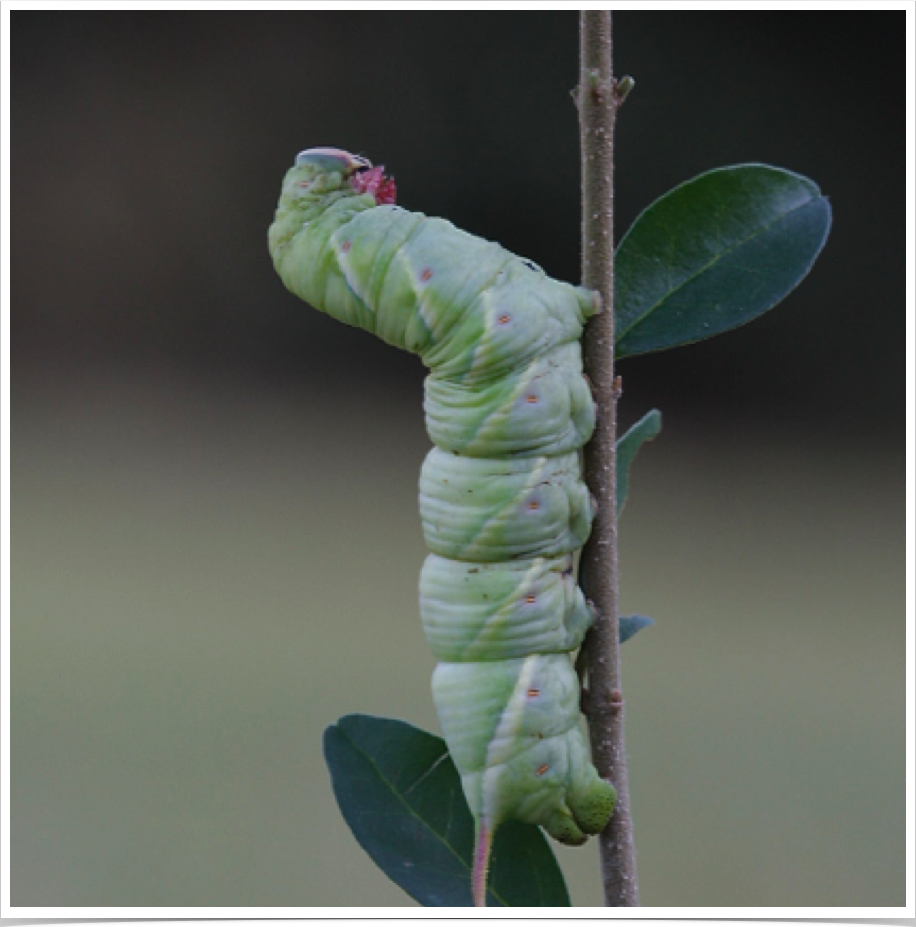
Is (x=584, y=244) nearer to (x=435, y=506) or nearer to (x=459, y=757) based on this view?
(x=435, y=506)

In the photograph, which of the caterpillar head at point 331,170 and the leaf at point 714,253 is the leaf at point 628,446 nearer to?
the leaf at point 714,253

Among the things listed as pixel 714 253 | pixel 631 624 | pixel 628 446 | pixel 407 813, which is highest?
pixel 714 253

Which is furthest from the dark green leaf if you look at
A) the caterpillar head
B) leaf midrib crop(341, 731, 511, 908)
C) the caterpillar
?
Result: the caterpillar head

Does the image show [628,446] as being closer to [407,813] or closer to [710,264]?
[710,264]

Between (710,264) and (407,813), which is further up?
(710,264)

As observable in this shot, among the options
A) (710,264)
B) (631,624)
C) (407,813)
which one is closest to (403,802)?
(407,813)

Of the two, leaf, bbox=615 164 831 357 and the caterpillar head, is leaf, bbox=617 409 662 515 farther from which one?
the caterpillar head

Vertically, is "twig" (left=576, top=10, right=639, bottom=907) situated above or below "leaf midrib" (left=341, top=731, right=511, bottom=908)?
above
